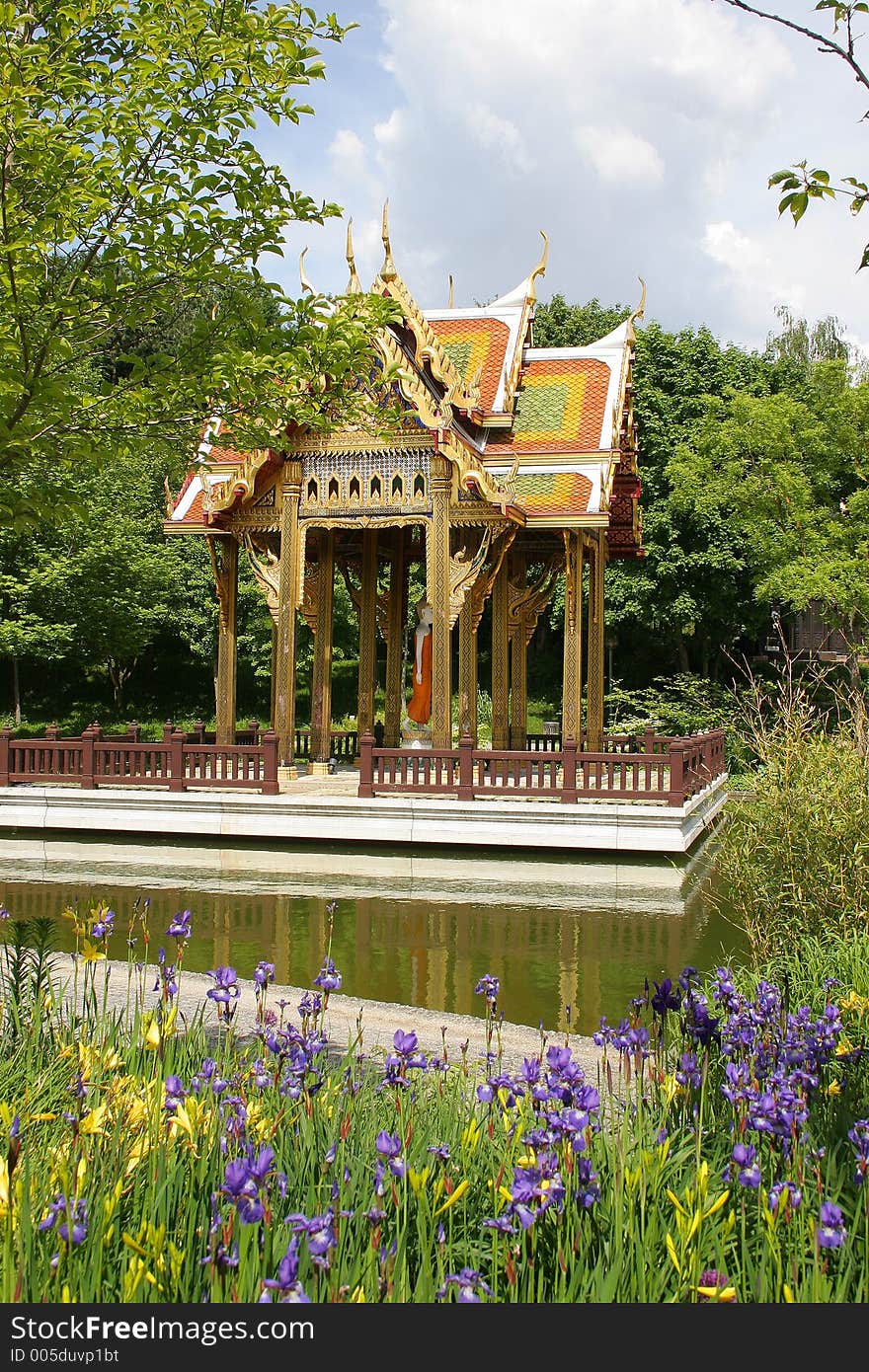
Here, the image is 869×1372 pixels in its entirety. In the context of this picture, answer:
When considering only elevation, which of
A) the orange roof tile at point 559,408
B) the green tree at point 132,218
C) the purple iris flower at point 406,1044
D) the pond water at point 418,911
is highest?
the orange roof tile at point 559,408

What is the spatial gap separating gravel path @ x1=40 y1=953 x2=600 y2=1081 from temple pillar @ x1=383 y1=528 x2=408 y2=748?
1271cm

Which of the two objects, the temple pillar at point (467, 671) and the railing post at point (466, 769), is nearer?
the railing post at point (466, 769)

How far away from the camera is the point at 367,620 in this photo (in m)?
19.9

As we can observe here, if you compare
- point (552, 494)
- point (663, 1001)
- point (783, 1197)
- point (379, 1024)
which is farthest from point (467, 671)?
point (783, 1197)

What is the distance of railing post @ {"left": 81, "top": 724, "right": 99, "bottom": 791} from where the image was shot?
1541 centimetres

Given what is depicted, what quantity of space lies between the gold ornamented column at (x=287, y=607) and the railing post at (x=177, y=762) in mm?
2148

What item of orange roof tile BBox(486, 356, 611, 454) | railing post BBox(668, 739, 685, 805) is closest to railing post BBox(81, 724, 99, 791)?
orange roof tile BBox(486, 356, 611, 454)

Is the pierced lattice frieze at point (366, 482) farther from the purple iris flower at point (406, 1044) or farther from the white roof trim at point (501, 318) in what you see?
the purple iris flower at point (406, 1044)

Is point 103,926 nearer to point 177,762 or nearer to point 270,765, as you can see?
point 270,765

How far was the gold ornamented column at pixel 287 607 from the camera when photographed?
17.1 m

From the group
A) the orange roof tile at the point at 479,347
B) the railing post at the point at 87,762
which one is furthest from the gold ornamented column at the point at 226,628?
the orange roof tile at the point at 479,347

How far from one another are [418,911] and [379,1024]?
4.85 metres

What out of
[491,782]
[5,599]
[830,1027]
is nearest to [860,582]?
[491,782]

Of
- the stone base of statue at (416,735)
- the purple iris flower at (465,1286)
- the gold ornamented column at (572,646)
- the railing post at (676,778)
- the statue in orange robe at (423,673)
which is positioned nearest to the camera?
the purple iris flower at (465,1286)
